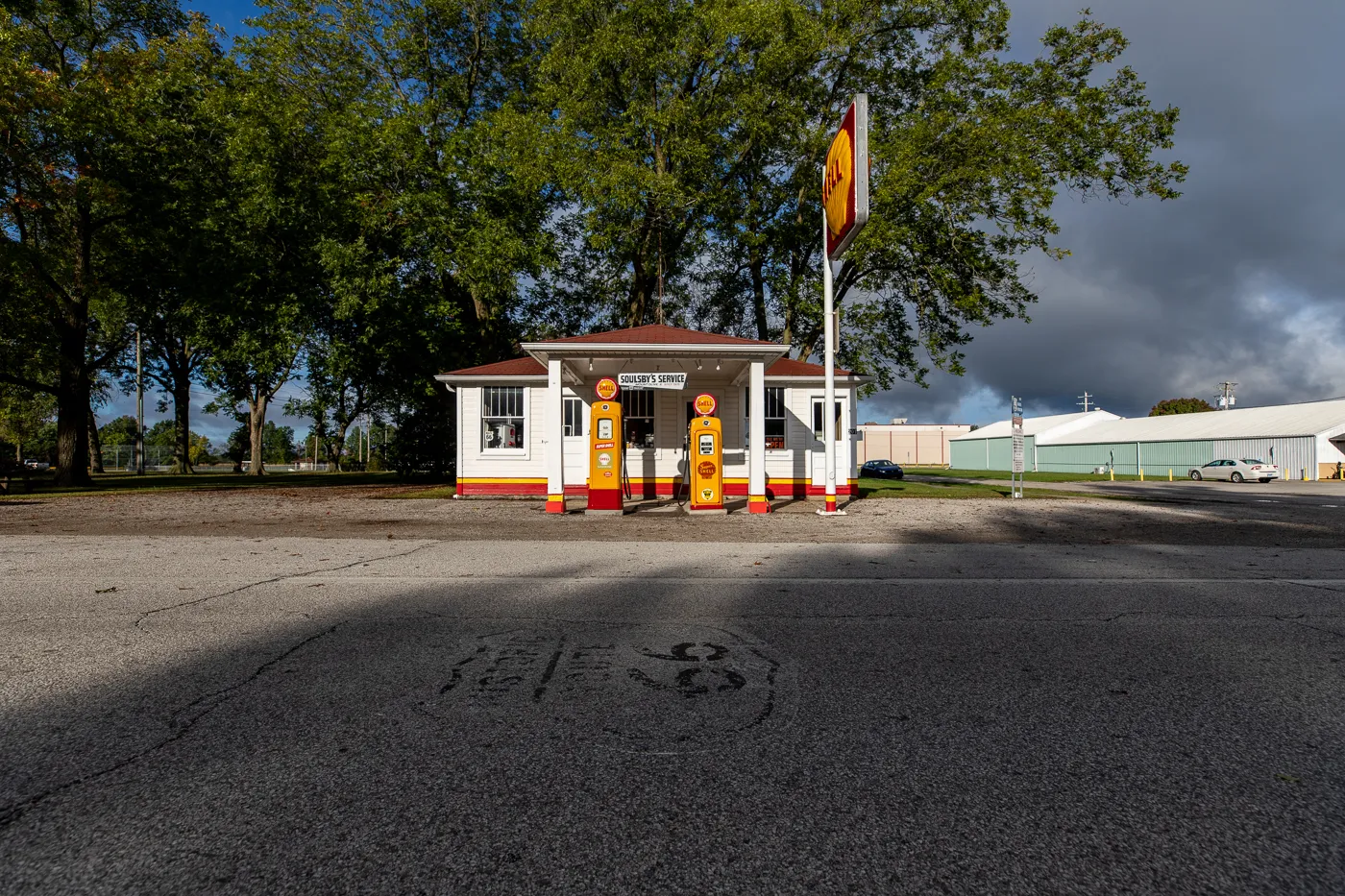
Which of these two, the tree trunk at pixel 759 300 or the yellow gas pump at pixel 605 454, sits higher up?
the tree trunk at pixel 759 300

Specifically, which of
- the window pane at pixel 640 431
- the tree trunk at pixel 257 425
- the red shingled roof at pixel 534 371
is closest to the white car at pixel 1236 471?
the red shingled roof at pixel 534 371

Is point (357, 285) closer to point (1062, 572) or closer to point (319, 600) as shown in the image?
point (319, 600)

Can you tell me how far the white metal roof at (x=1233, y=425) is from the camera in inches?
1654

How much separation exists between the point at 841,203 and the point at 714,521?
22.4 feet

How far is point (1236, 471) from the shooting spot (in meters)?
37.9

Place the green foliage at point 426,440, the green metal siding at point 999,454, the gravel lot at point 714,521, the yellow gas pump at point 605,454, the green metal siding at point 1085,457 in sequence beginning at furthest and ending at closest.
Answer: the green metal siding at point 999,454 → the green metal siding at point 1085,457 → the green foliage at point 426,440 → the yellow gas pump at point 605,454 → the gravel lot at point 714,521

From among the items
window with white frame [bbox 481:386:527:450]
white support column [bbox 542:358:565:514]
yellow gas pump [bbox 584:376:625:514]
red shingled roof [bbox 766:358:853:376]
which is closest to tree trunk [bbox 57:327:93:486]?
window with white frame [bbox 481:386:527:450]

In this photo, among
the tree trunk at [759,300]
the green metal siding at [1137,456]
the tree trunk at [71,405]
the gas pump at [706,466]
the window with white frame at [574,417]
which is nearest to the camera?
the gas pump at [706,466]

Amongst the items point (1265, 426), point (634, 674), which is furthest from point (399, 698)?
point (1265, 426)

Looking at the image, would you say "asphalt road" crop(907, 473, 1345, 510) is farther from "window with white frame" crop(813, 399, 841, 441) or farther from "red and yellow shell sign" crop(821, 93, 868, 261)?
"red and yellow shell sign" crop(821, 93, 868, 261)

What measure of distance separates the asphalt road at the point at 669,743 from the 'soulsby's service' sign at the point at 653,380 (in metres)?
8.76

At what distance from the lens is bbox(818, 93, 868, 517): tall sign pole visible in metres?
12.6

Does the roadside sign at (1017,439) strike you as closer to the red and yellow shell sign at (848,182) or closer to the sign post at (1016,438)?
the sign post at (1016,438)

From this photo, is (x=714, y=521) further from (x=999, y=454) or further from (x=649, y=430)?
(x=999, y=454)
